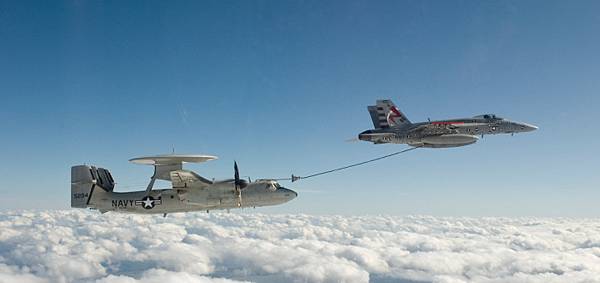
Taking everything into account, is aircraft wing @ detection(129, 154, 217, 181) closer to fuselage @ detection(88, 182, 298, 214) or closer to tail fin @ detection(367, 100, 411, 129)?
fuselage @ detection(88, 182, 298, 214)

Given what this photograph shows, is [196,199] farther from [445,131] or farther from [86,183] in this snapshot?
[445,131]

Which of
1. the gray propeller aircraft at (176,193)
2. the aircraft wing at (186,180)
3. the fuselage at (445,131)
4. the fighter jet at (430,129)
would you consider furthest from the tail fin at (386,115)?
the aircraft wing at (186,180)

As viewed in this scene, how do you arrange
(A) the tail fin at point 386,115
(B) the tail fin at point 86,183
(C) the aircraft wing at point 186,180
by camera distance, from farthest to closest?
(A) the tail fin at point 386,115 → (B) the tail fin at point 86,183 → (C) the aircraft wing at point 186,180

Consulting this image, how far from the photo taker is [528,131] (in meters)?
41.6

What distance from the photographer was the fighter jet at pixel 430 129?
38.2 metres

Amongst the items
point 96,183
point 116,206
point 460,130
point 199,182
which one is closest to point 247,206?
point 199,182

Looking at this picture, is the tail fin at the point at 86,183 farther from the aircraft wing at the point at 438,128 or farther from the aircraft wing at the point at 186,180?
the aircraft wing at the point at 438,128

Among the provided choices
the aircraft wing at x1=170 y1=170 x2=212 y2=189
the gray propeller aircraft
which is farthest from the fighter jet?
the aircraft wing at x1=170 y1=170 x2=212 y2=189

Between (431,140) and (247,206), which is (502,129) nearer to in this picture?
(431,140)

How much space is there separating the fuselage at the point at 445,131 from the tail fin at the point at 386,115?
2.78 feet

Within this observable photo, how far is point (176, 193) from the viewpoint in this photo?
30.5 meters

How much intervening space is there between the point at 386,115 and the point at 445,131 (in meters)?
6.46

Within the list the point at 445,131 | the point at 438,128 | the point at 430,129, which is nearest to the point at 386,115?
the point at 430,129

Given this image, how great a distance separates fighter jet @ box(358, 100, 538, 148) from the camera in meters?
38.2
